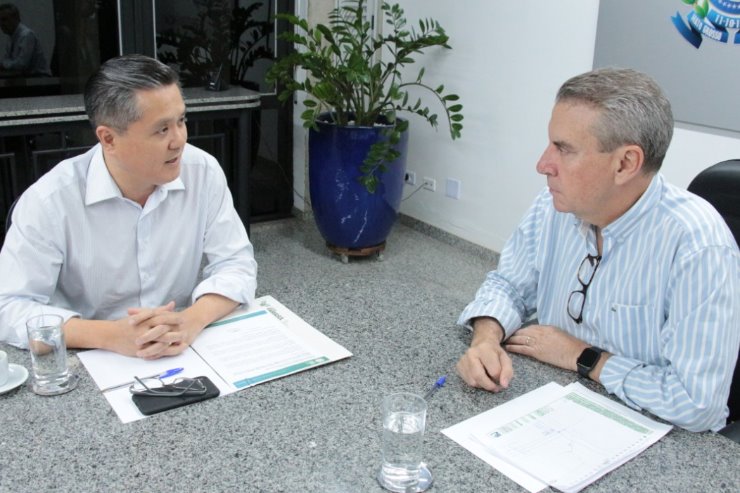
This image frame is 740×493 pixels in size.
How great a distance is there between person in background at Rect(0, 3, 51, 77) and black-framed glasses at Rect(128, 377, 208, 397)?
2.61 metres

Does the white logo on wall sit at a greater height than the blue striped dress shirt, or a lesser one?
greater

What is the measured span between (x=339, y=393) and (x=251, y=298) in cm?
46

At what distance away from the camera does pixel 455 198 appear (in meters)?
3.83

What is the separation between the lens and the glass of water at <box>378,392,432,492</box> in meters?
1.01

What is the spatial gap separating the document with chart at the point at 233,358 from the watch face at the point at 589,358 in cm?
44

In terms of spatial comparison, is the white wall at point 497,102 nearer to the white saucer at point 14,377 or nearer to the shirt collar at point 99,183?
the shirt collar at point 99,183

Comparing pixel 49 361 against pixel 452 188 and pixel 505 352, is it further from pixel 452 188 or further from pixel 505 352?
pixel 452 188

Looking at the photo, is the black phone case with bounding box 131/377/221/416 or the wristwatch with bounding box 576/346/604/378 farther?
the wristwatch with bounding box 576/346/604/378

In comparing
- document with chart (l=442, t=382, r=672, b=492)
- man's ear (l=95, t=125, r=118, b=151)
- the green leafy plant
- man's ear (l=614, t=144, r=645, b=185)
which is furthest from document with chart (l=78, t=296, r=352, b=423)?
the green leafy plant

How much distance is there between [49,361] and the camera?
1.23m

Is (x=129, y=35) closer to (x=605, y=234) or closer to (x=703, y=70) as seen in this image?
(x=703, y=70)

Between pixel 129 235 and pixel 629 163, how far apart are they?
110 centimetres

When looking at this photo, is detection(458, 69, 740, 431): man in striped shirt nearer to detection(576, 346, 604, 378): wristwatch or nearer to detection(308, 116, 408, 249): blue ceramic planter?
detection(576, 346, 604, 378): wristwatch

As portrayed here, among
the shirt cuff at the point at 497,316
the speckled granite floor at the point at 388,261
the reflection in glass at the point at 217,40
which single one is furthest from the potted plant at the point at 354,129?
the shirt cuff at the point at 497,316
